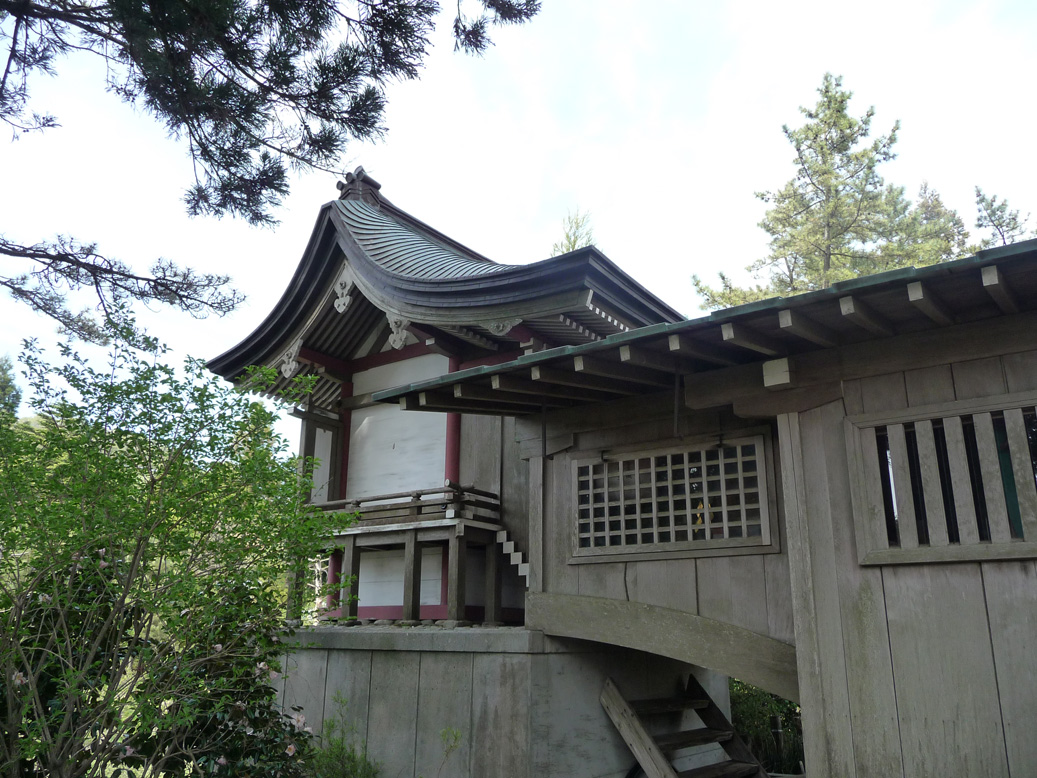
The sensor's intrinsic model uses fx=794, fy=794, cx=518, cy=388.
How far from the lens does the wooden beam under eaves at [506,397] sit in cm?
604

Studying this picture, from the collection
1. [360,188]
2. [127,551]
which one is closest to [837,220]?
[360,188]

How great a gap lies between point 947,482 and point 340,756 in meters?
4.98

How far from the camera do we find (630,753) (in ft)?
22.0

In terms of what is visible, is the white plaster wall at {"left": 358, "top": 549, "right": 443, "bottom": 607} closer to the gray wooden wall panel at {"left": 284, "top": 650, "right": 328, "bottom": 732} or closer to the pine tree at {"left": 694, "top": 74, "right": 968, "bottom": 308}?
the gray wooden wall panel at {"left": 284, "top": 650, "right": 328, "bottom": 732}

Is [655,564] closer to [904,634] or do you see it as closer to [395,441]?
[904,634]

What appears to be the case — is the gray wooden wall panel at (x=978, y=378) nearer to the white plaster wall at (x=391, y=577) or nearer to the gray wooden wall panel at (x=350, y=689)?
the gray wooden wall panel at (x=350, y=689)

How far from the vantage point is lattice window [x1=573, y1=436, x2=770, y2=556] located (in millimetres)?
5543

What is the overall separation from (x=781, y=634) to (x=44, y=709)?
467 centimetres

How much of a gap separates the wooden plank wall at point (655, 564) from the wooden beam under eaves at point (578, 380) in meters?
0.21

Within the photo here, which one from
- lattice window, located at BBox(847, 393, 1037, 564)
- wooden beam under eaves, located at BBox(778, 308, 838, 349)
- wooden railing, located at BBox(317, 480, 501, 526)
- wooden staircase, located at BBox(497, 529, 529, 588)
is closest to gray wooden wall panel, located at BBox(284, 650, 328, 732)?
wooden railing, located at BBox(317, 480, 501, 526)

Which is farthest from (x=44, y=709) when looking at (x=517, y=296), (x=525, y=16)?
(x=525, y=16)

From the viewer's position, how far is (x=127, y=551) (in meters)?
4.58

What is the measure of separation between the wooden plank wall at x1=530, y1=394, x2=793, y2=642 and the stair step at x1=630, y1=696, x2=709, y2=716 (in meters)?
1.38

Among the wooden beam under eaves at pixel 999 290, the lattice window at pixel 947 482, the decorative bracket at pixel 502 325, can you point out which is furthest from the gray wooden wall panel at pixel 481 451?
the wooden beam under eaves at pixel 999 290
